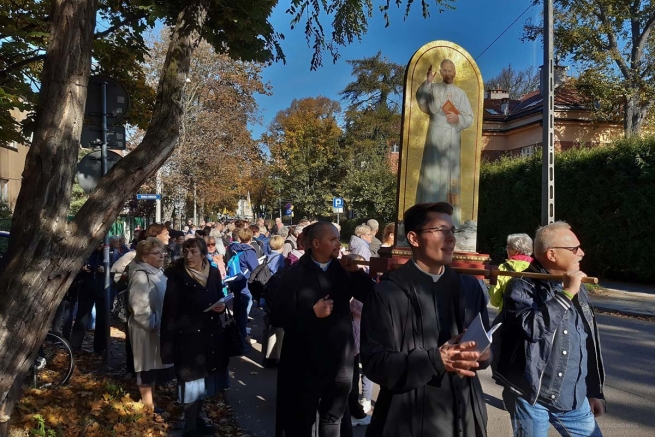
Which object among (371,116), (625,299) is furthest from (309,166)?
(625,299)

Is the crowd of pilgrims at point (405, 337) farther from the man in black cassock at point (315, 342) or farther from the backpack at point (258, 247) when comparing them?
the backpack at point (258, 247)

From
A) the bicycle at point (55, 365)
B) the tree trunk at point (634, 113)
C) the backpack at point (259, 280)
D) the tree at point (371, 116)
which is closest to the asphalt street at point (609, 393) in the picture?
the backpack at point (259, 280)

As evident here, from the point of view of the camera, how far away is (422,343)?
227cm

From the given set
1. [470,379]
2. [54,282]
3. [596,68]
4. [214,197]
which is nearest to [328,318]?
[470,379]

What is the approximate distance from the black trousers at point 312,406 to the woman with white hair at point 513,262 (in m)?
1.57

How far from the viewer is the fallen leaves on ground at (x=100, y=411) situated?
177 inches

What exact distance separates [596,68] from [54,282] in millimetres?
23388

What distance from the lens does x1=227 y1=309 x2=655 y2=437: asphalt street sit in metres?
4.98

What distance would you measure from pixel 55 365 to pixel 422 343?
572 cm


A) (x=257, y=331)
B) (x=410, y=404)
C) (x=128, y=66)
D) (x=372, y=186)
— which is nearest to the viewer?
(x=410, y=404)

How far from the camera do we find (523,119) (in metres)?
31.7

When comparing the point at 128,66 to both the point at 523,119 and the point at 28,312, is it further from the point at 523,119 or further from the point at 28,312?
the point at 523,119

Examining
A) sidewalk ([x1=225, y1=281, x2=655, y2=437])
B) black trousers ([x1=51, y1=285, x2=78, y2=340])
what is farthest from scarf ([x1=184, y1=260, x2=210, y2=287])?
black trousers ([x1=51, y1=285, x2=78, y2=340])

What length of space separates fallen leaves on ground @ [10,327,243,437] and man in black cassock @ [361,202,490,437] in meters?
3.08
